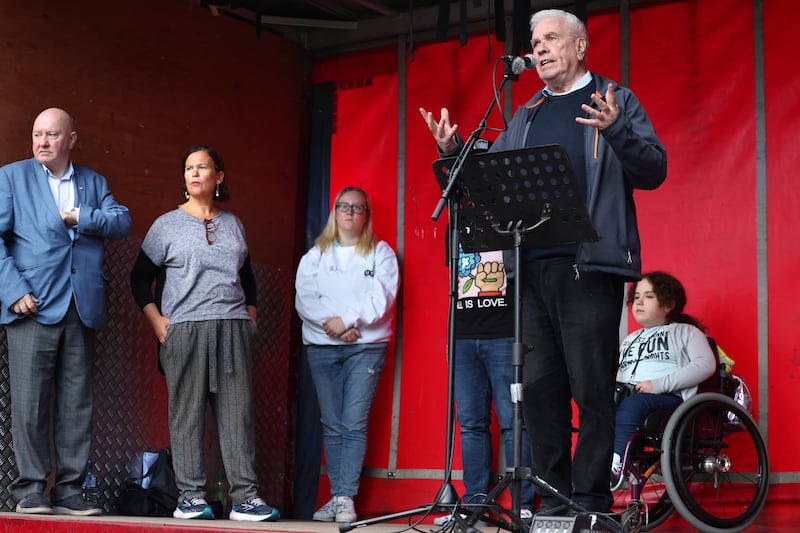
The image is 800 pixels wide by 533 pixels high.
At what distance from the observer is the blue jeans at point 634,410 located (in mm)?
4039

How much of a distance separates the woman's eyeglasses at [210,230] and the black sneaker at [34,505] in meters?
1.38

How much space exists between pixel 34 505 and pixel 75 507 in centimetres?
17

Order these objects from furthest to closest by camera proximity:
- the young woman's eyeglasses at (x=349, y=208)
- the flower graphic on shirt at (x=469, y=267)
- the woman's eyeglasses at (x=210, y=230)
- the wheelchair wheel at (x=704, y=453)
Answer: the young woman's eyeglasses at (x=349, y=208)
the flower graphic on shirt at (x=469, y=267)
the woman's eyeglasses at (x=210, y=230)
the wheelchair wheel at (x=704, y=453)

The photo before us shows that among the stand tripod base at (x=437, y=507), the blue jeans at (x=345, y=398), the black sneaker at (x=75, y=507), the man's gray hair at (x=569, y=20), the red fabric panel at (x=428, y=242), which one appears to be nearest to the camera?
the stand tripod base at (x=437, y=507)

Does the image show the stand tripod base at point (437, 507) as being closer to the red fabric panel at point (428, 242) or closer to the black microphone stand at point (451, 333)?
the black microphone stand at point (451, 333)

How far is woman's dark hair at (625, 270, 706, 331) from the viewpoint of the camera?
15.2 ft

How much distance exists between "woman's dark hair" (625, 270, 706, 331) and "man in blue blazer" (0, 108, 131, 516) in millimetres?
2465

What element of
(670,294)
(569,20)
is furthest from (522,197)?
(670,294)

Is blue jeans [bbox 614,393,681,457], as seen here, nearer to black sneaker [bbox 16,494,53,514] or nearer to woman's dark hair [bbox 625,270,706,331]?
woman's dark hair [bbox 625,270,706,331]

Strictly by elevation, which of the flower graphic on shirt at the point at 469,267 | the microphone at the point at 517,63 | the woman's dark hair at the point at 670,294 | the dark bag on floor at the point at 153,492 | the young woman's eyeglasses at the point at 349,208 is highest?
the microphone at the point at 517,63

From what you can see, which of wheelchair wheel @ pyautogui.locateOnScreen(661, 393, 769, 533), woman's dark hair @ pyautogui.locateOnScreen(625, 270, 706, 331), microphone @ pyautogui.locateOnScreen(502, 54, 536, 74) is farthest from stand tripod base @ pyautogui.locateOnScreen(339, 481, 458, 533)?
woman's dark hair @ pyautogui.locateOnScreen(625, 270, 706, 331)

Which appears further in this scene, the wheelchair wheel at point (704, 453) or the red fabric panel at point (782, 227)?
the red fabric panel at point (782, 227)

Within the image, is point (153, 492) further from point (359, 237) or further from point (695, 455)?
point (695, 455)

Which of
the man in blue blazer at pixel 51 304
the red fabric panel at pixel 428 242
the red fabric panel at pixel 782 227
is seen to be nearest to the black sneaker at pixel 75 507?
the man in blue blazer at pixel 51 304
